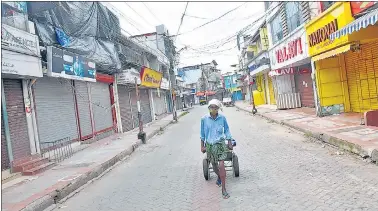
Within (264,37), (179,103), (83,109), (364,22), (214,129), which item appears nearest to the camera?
(214,129)

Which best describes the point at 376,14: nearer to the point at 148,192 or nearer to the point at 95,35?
the point at 148,192

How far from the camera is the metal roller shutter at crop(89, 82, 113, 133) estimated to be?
1789 centimetres

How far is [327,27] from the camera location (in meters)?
13.8

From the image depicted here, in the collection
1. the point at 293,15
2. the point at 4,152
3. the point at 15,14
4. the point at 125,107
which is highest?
the point at 293,15

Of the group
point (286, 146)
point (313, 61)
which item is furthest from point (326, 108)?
point (286, 146)

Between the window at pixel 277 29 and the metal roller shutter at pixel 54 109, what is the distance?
51.2 ft

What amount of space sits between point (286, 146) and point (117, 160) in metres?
5.41

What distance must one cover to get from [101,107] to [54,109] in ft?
18.3

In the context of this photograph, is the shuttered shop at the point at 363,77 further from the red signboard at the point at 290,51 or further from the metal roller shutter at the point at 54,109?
the metal roller shutter at the point at 54,109

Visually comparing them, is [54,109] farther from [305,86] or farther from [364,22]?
[305,86]

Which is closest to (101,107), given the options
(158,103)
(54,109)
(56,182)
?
(54,109)

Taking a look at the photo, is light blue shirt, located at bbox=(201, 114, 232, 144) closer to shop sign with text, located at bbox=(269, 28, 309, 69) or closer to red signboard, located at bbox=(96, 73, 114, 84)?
shop sign with text, located at bbox=(269, 28, 309, 69)

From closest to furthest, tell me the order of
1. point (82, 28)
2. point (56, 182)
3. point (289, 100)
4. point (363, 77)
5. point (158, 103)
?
point (56, 182) < point (363, 77) < point (82, 28) < point (289, 100) < point (158, 103)

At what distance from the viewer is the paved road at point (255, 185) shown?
17.5 feet
